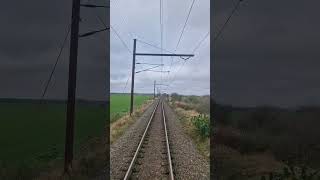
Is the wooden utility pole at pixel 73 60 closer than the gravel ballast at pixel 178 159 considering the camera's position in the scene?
No

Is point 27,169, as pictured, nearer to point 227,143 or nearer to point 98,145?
point 98,145

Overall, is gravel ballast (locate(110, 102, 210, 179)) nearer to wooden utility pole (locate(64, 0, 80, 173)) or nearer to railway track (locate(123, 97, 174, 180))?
railway track (locate(123, 97, 174, 180))

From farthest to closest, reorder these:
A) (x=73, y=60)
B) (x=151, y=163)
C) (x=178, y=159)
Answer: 1. (x=178, y=159)
2. (x=151, y=163)
3. (x=73, y=60)

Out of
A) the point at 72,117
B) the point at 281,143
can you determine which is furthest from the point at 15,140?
the point at 281,143

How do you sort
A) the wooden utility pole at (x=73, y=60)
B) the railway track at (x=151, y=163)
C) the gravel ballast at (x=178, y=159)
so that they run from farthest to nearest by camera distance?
the wooden utility pole at (x=73, y=60) < the gravel ballast at (x=178, y=159) < the railway track at (x=151, y=163)

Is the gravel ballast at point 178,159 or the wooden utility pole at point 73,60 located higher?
the wooden utility pole at point 73,60

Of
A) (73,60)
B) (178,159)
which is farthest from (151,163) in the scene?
(73,60)

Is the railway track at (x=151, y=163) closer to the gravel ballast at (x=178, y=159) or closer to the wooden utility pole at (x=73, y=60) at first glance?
the gravel ballast at (x=178, y=159)

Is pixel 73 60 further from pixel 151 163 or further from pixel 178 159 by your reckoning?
pixel 178 159

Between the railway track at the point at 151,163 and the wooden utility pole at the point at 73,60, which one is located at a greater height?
the wooden utility pole at the point at 73,60

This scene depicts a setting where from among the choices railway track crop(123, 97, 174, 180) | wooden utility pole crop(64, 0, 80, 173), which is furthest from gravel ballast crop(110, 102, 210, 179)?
wooden utility pole crop(64, 0, 80, 173)

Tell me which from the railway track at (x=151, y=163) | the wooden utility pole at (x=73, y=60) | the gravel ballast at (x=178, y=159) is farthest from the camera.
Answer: the wooden utility pole at (x=73, y=60)

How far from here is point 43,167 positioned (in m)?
15.8

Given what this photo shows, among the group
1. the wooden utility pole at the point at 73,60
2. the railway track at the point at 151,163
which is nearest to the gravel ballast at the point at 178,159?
the railway track at the point at 151,163
